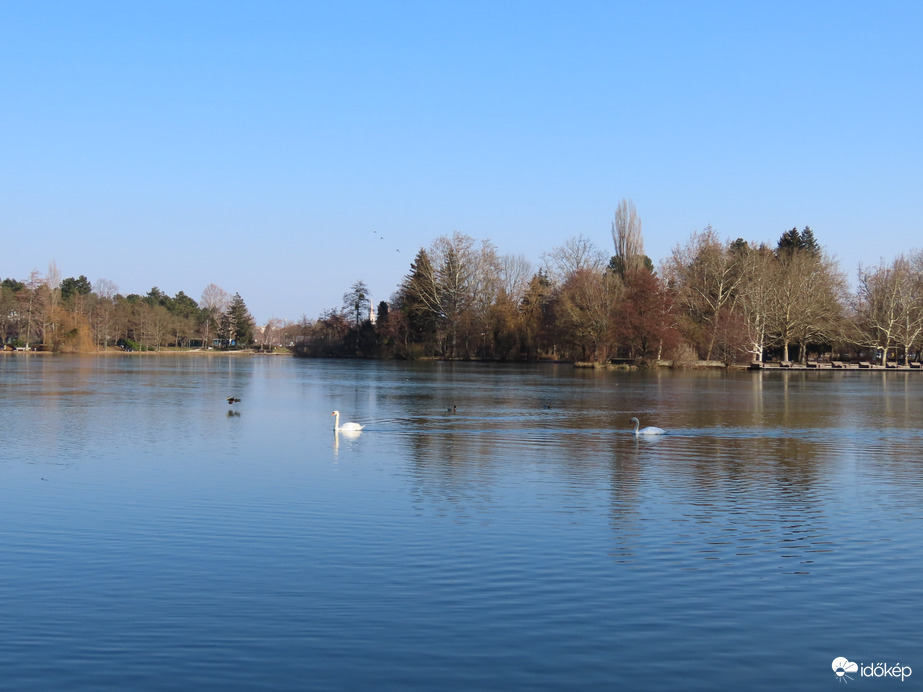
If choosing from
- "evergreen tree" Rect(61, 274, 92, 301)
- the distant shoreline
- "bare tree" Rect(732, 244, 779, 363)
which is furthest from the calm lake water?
"evergreen tree" Rect(61, 274, 92, 301)

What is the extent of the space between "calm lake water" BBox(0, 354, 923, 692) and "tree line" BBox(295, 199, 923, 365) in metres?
47.9

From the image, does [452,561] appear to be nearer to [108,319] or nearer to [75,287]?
[108,319]

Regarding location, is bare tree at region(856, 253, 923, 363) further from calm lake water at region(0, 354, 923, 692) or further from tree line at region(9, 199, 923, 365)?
calm lake water at region(0, 354, 923, 692)

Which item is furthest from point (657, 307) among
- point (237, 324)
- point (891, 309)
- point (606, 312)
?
point (237, 324)

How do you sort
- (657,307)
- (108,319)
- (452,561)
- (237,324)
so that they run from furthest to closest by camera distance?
1. (237,324)
2. (108,319)
3. (657,307)
4. (452,561)

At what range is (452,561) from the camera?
9.41m

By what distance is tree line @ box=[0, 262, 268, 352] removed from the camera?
99188mm

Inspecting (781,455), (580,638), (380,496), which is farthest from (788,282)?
(580,638)

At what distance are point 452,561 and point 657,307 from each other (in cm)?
6068

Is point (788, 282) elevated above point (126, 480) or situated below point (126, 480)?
above

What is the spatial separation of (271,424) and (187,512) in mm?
12731

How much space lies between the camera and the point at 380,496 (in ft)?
43.9

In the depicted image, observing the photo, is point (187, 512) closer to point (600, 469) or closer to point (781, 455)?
point (600, 469)

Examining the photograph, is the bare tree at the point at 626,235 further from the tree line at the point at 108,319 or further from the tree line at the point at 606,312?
the tree line at the point at 108,319
